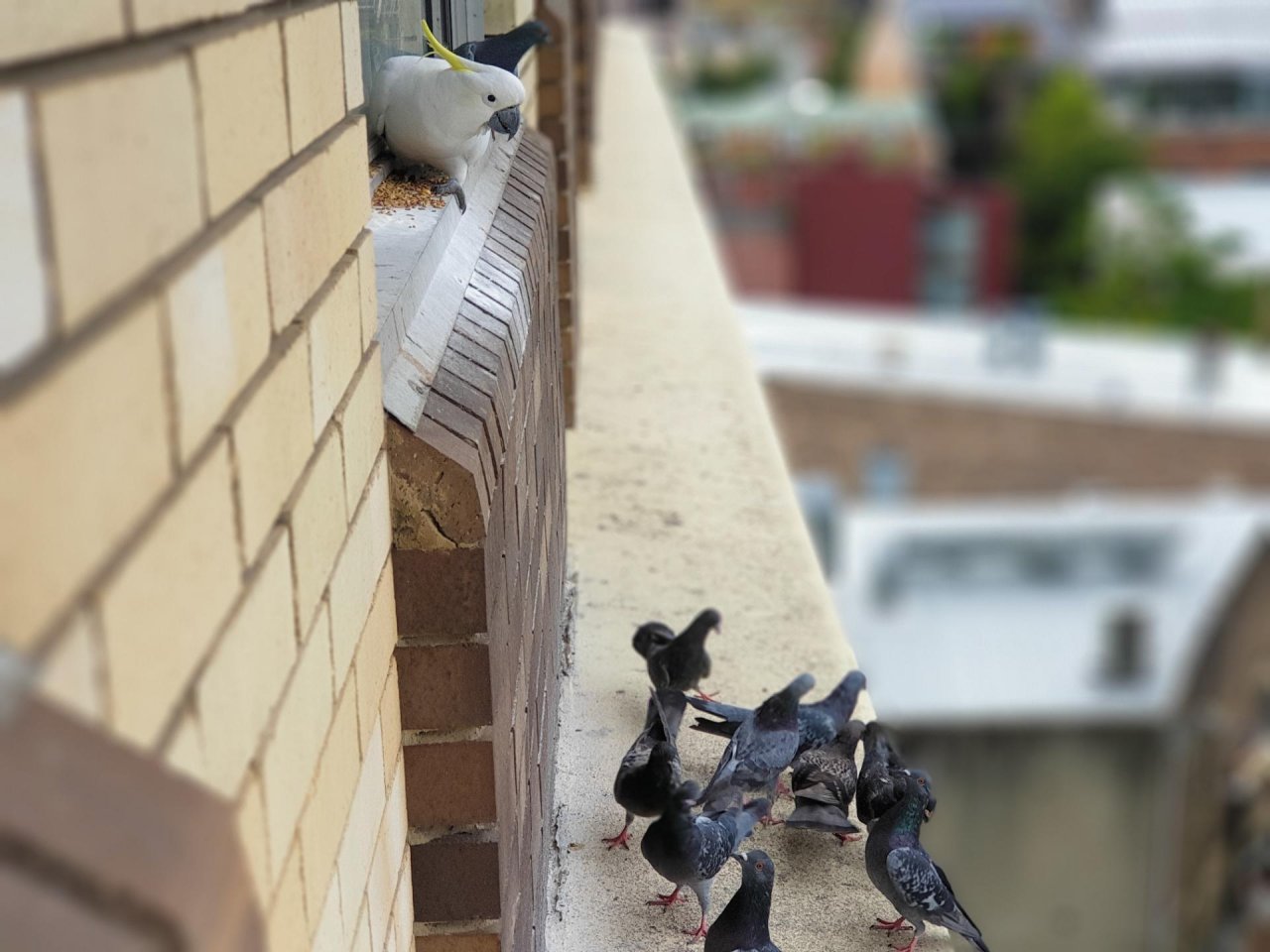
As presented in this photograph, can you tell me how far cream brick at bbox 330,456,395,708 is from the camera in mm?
1776

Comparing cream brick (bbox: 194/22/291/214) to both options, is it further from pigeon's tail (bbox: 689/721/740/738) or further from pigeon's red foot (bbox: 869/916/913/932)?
pigeon's tail (bbox: 689/721/740/738)

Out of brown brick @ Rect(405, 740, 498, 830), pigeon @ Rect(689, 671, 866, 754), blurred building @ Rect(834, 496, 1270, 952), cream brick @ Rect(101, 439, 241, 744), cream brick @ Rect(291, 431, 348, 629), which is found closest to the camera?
cream brick @ Rect(101, 439, 241, 744)

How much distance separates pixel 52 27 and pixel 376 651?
3.81 feet

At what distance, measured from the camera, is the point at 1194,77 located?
47.2m

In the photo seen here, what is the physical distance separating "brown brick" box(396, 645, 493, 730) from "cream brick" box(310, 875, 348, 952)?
0.47 metres

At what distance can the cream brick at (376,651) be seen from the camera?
194cm

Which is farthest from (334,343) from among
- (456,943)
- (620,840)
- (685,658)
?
(685,658)

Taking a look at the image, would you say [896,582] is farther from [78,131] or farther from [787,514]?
[78,131]

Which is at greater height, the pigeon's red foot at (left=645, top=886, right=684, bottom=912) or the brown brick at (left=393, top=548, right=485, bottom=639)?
the brown brick at (left=393, top=548, right=485, bottom=639)

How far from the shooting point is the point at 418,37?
303 centimetres

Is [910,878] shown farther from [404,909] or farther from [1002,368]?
[1002,368]

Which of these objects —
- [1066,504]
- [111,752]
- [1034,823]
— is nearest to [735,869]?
[111,752]

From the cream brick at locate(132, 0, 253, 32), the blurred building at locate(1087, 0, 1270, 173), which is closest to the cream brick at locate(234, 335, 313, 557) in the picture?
the cream brick at locate(132, 0, 253, 32)

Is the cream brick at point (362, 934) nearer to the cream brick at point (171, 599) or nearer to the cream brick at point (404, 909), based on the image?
the cream brick at point (404, 909)
